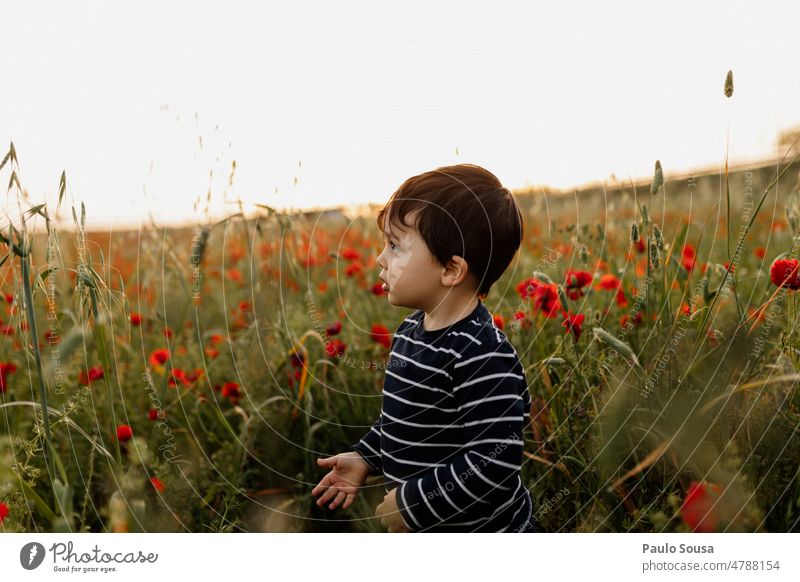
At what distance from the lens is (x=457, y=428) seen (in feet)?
4.14

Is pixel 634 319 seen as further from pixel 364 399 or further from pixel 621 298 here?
pixel 364 399

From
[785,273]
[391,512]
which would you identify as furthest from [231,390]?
[785,273]

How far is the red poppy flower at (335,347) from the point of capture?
75.9 inches

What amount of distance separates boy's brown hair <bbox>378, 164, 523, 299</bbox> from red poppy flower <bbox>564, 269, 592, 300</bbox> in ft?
1.43

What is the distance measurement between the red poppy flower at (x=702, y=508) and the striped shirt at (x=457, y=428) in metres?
0.33

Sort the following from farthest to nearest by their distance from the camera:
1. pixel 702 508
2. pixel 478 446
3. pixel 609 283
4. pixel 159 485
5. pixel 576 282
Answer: pixel 609 283
pixel 576 282
pixel 159 485
pixel 702 508
pixel 478 446

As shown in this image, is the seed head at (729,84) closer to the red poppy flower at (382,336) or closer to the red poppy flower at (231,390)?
the red poppy flower at (382,336)

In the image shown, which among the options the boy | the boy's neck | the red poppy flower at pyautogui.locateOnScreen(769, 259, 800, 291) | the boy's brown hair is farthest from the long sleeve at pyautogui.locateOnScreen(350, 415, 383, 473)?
the red poppy flower at pyautogui.locateOnScreen(769, 259, 800, 291)

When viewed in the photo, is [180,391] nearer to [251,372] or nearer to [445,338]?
[251,372]

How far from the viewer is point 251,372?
1910 mm

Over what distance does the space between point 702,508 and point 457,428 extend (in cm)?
Result: 55

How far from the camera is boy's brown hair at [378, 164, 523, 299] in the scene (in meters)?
1.23
